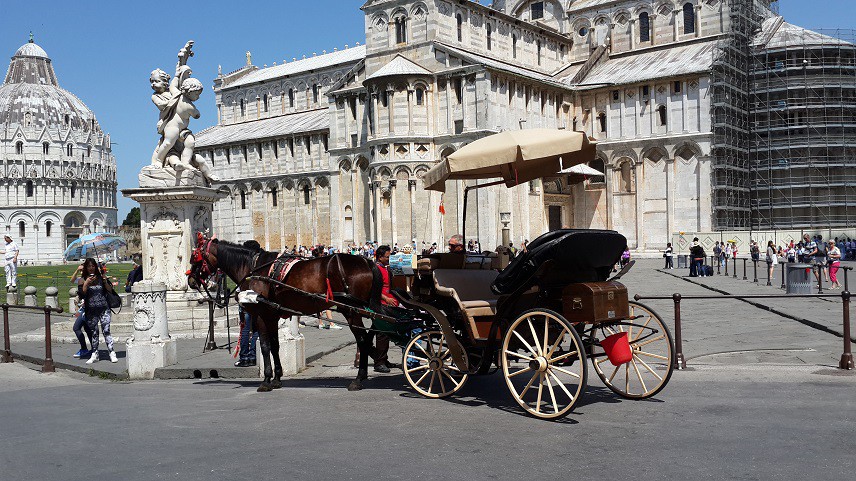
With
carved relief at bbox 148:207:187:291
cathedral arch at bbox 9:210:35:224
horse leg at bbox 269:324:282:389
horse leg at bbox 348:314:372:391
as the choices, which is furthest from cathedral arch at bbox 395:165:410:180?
Result: cathedral arch at bbox 9:210:35:224

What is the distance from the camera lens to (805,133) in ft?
151

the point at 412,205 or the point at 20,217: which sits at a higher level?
the point at 20,217

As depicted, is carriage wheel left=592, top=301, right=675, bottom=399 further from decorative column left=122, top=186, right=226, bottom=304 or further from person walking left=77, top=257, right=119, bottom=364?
decorative column left=122, top=186, right=226, bottom=304

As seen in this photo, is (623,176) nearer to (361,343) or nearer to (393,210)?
(393,210)

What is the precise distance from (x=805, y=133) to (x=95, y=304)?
44.2 m

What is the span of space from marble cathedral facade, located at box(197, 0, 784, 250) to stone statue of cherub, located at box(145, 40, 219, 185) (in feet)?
93.3

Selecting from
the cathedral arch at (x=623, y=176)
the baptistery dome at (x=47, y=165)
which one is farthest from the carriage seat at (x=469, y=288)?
the baptistery dome at (x=47, y=165)

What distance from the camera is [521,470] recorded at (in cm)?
541

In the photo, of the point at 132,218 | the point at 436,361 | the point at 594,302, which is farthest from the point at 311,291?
the point at 132,218

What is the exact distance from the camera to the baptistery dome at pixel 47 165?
10938cm

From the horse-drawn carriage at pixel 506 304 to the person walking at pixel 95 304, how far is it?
3.10 meters

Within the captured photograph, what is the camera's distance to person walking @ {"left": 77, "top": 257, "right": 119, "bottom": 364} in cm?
1175

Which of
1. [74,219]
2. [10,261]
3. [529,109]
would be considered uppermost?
[529,109]

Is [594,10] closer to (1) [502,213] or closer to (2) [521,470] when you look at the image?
(1) [502,213]
